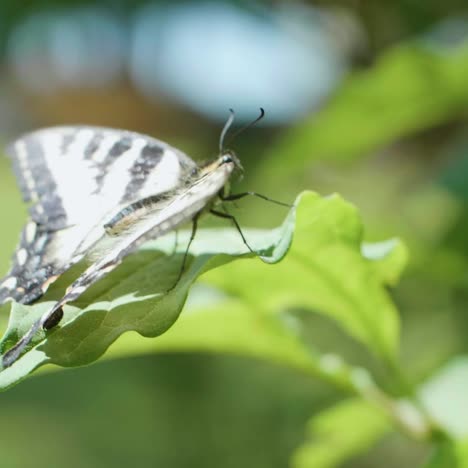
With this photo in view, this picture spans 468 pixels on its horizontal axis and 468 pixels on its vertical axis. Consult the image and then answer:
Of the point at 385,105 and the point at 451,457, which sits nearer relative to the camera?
the point at 451,457

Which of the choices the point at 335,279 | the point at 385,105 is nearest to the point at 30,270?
the point at 335,279

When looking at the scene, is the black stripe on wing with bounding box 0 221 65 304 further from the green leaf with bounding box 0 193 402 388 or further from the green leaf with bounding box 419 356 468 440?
the green leaf with bounding box 419 356 468 440

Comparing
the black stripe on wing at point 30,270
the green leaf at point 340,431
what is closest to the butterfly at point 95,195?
the black stripe on wing at point 30,270

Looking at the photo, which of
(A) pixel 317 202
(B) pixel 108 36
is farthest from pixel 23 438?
(A) pixel 317 202

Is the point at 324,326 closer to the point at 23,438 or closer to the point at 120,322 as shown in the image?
the point at 23,438

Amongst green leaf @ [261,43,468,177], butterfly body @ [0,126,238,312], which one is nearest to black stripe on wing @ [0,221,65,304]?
butterfly body @ [0,126,238,312]

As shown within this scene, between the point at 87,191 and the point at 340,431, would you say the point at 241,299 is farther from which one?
the point at 340,431
